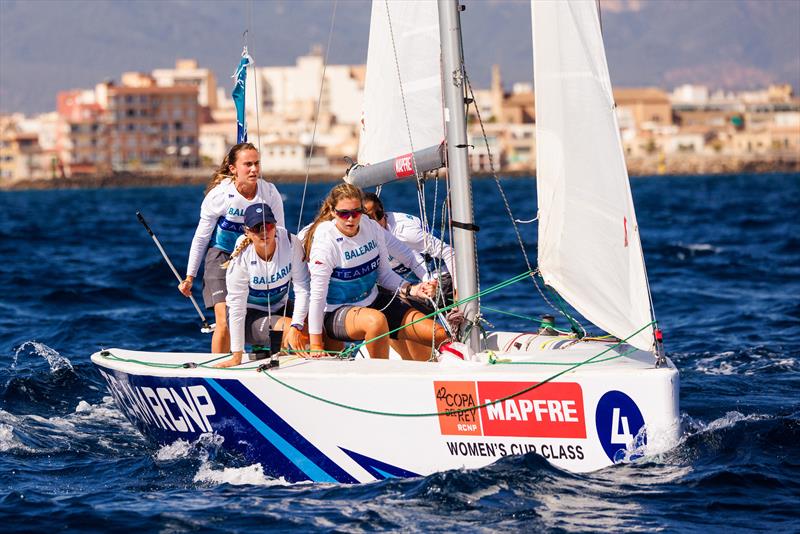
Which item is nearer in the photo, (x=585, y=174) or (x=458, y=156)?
(x=585, y=174)

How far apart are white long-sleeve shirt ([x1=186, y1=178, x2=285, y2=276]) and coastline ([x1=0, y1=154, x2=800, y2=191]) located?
393 ft

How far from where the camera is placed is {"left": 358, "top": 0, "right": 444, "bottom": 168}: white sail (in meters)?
8.59

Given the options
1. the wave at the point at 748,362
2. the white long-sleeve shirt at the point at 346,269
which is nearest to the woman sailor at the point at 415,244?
the white long-sleeve shirt at the point at 346,269

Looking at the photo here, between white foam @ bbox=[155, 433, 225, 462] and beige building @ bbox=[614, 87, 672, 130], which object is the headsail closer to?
white foam @ bbox=[155, 433, 225, 462]

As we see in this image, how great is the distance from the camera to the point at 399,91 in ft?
30.1

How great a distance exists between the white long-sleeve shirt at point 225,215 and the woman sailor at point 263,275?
0.45 m

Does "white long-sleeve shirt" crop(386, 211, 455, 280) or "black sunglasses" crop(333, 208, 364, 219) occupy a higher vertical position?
"black sunglasses" crop(333, 208, 364, 219)

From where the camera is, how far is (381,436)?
24.3 ft

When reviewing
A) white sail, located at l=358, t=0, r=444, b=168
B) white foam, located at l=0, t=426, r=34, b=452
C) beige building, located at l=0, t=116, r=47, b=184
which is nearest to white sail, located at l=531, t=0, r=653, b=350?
white sail, located at l=358, t=0, r=444, b=168

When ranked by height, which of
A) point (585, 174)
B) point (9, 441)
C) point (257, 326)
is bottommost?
point (9, 441)

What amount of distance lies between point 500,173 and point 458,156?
443 feet

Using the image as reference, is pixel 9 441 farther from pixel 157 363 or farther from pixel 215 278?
pixel 215 278

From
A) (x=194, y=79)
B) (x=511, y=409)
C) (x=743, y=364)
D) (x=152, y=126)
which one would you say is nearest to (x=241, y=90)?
(x=511, y=409)

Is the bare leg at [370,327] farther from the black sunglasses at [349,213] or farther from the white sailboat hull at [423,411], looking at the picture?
the black sunglasses at [349,213]
